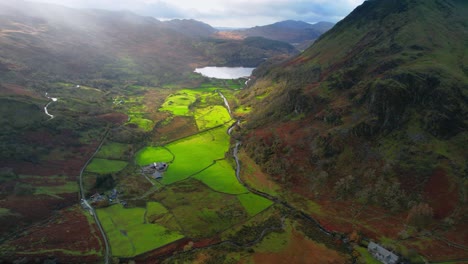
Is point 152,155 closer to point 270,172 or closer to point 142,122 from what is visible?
point 142,122

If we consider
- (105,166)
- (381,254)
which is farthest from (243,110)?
(381,254)

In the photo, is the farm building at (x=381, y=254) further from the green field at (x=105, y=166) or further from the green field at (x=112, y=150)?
the green field at (x=112, y=150)

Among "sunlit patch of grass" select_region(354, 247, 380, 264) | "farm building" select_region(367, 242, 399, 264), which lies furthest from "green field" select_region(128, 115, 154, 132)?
"farm building" select_region(367, 242, 399, 264)

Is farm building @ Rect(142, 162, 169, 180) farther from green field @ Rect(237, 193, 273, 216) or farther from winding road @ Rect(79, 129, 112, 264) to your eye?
green field @ Rect(237, 193, 273, 216)

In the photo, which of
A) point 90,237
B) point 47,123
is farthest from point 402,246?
point 47,123

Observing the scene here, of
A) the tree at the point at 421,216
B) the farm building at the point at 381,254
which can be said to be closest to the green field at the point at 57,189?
the farm building at the point at 381,254
